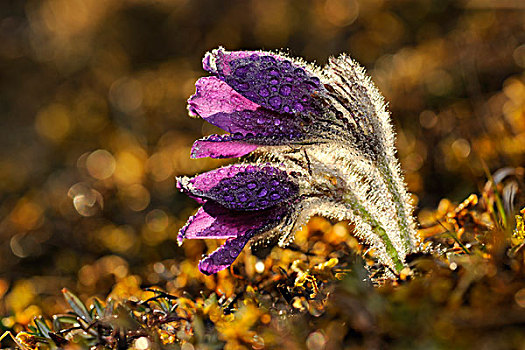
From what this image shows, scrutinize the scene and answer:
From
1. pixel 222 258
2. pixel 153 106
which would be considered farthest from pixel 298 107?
pixel 153 106

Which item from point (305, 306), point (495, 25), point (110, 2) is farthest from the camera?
point (110, 2)

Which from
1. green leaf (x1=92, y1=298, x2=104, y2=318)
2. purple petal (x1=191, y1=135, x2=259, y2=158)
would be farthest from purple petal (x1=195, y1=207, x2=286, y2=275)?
green leaf (x1=92, y1=298, x2=104, y2=318)

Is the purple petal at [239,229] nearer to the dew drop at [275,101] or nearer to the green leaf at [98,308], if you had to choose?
the dew drop at [275,101]

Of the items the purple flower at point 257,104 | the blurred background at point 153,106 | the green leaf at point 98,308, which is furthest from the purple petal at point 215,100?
the blurred background at point 153,106

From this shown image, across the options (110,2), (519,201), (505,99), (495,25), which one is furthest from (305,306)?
(110,2)

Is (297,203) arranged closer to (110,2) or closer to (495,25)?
(495,25)

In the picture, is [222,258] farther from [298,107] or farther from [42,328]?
[42,328]

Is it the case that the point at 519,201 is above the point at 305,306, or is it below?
above
